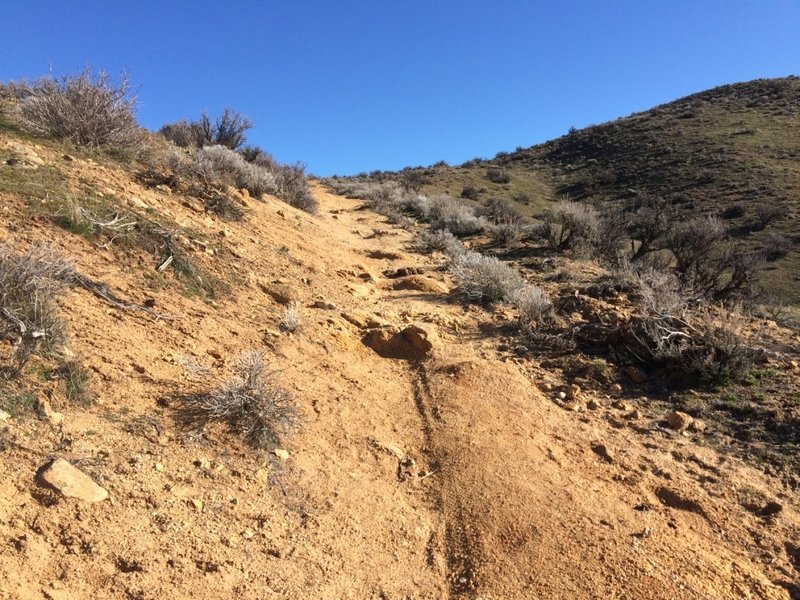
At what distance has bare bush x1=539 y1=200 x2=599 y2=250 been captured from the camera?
10570 mm

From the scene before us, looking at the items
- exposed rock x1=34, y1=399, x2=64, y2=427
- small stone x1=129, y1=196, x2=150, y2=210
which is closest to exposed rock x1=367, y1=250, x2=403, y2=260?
small stone x1=129, y1=196, x2=150, y2=210

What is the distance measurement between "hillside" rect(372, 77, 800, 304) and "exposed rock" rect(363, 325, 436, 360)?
16.0 metres

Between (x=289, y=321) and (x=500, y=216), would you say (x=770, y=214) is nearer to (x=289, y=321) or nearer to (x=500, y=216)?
(x=500, y=216)

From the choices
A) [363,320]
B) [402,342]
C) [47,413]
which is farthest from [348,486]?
[363,320]

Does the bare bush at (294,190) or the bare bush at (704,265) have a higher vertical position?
the bare bush at (294,190)

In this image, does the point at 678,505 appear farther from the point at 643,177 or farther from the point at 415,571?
the point at 643,177

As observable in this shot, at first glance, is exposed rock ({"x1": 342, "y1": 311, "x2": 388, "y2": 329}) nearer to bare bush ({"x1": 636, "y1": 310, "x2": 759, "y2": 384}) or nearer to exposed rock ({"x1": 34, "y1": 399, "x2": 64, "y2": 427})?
bare bush ({"x1": 636, "y1": 310, "x2": 759, "y2": 384})

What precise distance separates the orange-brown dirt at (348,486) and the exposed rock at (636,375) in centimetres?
52

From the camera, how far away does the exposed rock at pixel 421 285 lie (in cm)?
739

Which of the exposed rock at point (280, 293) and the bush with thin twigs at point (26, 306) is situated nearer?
the bush with thin twigs at point (26, 306)

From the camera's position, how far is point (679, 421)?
423cm

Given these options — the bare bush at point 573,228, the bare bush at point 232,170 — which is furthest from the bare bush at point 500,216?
the bare bush at point 232,170

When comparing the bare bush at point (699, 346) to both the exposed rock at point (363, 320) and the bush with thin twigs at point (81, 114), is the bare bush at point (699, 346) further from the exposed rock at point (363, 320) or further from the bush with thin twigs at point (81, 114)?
the bush with thin twigs at point (81, 114)

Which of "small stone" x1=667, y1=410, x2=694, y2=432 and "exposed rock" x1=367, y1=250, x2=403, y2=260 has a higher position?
"exposed rock" x1=367, y1=250, x2=403, y2=260
